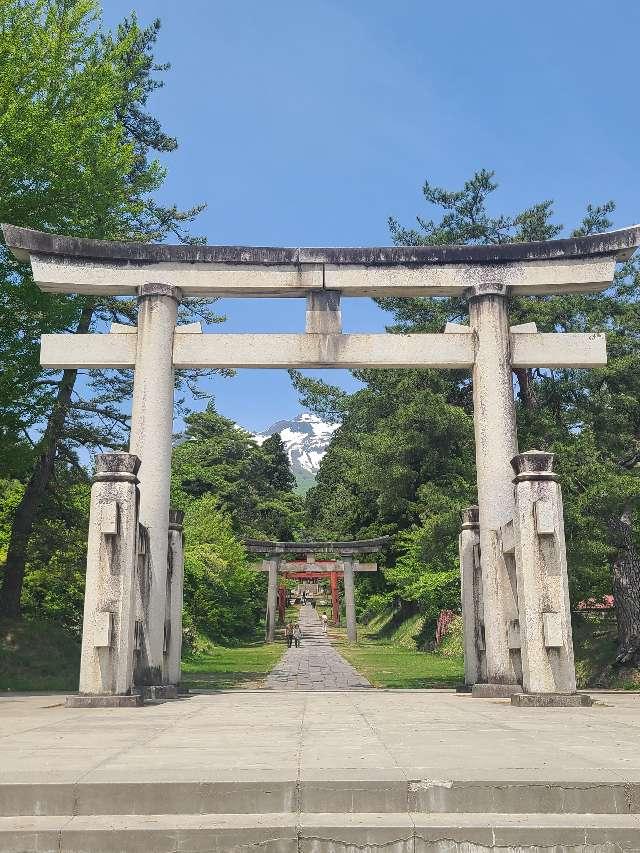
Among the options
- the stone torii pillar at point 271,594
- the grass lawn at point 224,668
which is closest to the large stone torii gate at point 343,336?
the grass lawn at point 224,668

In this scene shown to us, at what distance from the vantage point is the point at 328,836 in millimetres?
3701

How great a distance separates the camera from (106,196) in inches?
530

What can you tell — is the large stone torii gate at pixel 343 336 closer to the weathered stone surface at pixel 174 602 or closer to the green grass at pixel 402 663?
the weathered stone surface at pixel 174 602

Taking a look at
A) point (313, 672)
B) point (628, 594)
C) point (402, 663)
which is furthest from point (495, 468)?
point (402, 663)

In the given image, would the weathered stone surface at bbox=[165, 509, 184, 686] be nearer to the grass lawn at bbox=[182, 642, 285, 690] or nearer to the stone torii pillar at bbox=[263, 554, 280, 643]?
the grass lawn at bbox=[182, 642, 285, 690]

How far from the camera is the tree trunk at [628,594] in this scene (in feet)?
48.9

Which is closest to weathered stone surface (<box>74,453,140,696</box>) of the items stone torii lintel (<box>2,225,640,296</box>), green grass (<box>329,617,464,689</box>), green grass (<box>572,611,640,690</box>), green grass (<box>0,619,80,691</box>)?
stone torii lintel (<box>2,225,640,296</box>)

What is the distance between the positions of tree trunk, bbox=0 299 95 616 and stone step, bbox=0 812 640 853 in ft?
42.2

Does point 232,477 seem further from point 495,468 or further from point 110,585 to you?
point 110,585

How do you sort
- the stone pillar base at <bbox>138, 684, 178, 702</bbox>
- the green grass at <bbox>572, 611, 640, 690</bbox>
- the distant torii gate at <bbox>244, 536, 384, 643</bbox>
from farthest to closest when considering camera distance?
the distant torii gate at <bbox>244, 536, 384, 643</bbox>
the green grass at <bbox>572, 611, 640, 690</bbox>
the stone pillar base at <bbox>138, 684, 178, 702</bbox>

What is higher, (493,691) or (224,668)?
(493,691)

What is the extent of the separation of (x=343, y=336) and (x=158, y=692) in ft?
18.4

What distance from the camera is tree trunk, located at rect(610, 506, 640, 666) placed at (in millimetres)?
14898

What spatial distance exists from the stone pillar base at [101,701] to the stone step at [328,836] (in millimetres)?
4824
